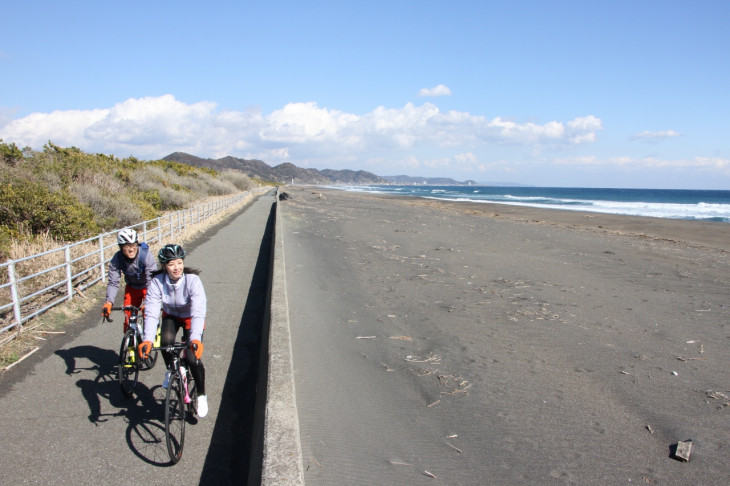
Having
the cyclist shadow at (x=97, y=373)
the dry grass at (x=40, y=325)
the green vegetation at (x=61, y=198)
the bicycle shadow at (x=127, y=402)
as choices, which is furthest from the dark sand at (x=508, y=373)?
the green vegetation at (x=61, y=198)

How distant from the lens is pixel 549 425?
4.71m

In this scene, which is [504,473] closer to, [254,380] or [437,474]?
[437,474]

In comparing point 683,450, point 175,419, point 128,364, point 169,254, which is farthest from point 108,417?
point 683,450

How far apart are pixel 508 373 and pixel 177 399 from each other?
3.74 metres

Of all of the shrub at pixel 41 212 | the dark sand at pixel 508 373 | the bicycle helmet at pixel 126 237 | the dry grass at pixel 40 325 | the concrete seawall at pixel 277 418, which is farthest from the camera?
the shrub at pixel 41 212

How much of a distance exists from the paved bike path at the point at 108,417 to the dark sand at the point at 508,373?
2.24 ft

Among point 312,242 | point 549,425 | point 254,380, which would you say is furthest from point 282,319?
point 312,242

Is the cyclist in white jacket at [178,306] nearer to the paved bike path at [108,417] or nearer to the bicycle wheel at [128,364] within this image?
the paved bike path at [108,417]

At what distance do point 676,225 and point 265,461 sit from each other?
3478 centimetres

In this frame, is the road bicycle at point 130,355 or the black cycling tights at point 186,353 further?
the road bicycle at point 130,355

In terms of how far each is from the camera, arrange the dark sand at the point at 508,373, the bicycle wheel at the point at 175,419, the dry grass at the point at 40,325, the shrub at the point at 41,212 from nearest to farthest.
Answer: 1. the bicycle wheel at the point at 175,419
2. the dark sand at the point at 508,373
3. the dry grass at the point at 40,325
4. the shrub at the point at 41,212

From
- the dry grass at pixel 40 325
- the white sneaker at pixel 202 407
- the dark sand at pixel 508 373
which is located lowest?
the dark sand at pixel 508 373

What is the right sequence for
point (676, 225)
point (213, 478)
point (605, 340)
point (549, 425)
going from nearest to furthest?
point (213, 478)
point (549, 425)
point (605, 340)
point (676, 225)

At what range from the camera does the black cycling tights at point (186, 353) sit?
4.18 meters
